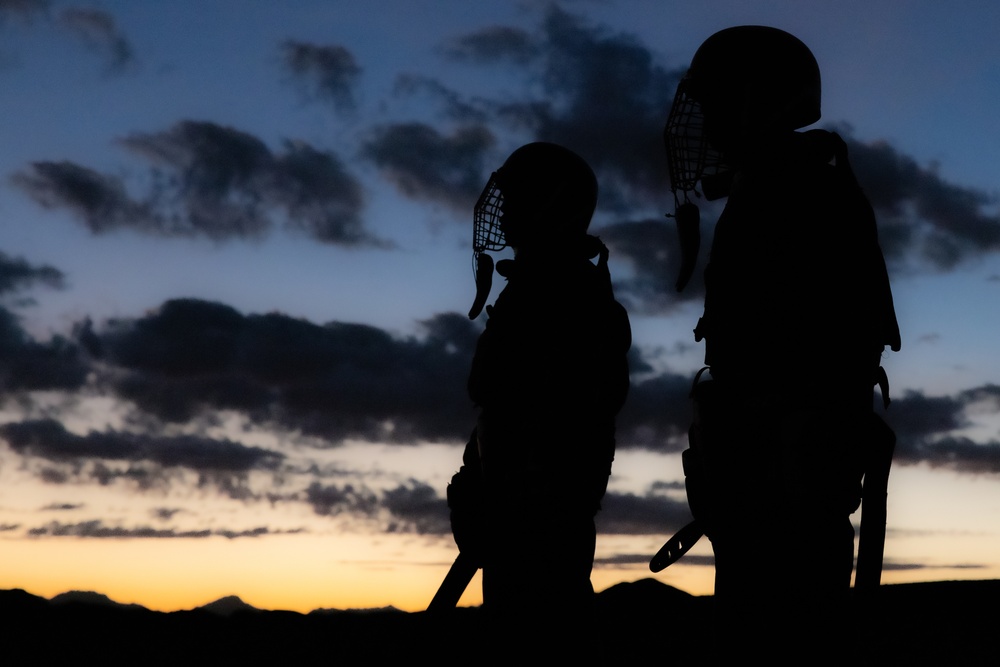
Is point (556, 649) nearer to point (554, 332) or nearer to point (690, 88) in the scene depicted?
point (554, 332)

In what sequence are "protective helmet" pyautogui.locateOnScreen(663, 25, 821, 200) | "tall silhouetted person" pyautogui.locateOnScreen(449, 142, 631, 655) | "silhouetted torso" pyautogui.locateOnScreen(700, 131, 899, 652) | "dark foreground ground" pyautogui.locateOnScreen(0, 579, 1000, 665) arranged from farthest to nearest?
"dark foreground ground" pyautogui.locateOnScreen(0, 579, 1000, 665)
"tall silhouetted person" pyautogui.locateOnScreen(449, 142, 631, 655)
"protective helmet" pyautogui.locateOnScreen(663, 25, 821, 200)
"silhouetted torso" pyautogui.locateOnScreen(700, 131, 899, 652)

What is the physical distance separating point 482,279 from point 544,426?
1.81 metres

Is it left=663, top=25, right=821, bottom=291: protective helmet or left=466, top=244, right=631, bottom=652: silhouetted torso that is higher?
left=663, top=25, right=821, bottom=291: protective helmet

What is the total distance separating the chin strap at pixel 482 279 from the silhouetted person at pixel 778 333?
3.25 metres

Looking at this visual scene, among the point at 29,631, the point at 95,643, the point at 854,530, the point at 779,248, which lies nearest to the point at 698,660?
the point at 854,530

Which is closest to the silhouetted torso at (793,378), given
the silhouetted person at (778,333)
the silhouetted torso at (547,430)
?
the silhouetted person at (778,333)

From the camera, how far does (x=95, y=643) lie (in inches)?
436

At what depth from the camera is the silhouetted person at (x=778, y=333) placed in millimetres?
5688

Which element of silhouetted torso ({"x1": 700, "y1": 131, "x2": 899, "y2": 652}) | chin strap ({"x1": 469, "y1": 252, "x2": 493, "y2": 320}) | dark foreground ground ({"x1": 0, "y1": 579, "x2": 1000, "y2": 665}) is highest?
chin strap ({"x1": 469, "y1": 252, "x2": 493, "y2": 320})

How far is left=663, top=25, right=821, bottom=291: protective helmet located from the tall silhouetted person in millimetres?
2076

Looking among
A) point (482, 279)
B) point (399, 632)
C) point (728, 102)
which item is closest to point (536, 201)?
point (482, 279)

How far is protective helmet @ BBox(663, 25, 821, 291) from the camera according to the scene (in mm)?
6465

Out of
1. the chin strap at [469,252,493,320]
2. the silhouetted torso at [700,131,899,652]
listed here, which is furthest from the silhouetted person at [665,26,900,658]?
the chin strap at [469,252,493,320]

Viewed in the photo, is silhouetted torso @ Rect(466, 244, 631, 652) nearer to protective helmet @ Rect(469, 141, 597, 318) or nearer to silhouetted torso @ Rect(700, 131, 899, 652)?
protective helmet @ Rect(469, 141, 597, 318)
